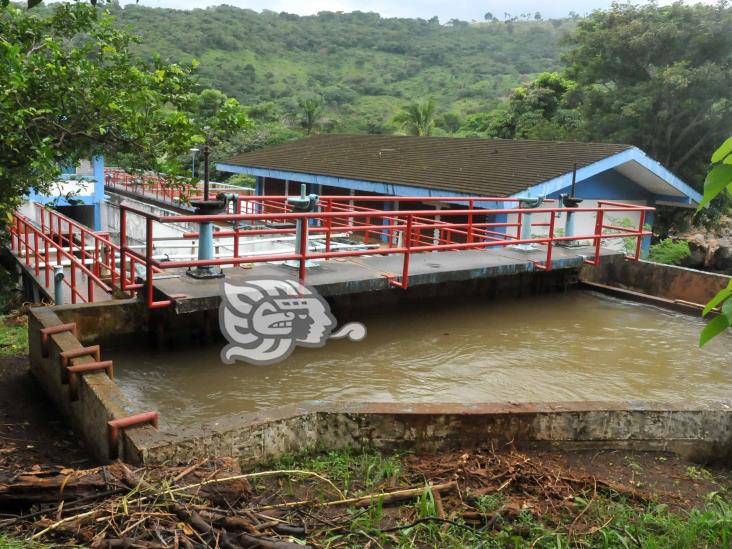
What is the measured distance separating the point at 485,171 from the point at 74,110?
1258 cm

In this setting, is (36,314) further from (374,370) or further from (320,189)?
(320,189)

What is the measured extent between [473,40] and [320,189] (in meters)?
87.6

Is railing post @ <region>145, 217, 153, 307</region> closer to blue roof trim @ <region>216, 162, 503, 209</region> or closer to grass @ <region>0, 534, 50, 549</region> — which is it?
grass @ <region>0, 534, 50, 549</region>

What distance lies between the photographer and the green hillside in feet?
218

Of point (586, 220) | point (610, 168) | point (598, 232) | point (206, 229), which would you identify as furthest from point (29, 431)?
point (586, 220)

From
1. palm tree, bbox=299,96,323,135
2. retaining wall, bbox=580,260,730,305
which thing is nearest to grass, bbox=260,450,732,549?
retaining wall, bbox=580,260,730,305

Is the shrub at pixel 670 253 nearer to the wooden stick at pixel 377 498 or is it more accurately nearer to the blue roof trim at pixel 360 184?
the blue roof trim at pixel 360 184

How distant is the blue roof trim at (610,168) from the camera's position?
15680 millimetres

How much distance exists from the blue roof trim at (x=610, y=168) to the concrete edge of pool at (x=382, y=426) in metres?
10.1

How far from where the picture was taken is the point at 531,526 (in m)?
3.97

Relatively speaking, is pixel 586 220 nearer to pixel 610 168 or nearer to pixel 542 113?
pixel 610 168

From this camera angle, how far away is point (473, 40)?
102m

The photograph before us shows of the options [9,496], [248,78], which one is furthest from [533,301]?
[248,78]

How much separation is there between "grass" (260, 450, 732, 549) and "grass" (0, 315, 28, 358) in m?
5.25
